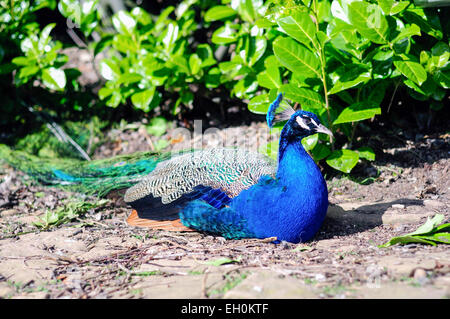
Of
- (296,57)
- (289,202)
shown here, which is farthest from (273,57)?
(289,202)

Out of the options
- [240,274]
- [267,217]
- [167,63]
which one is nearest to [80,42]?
[167,63]

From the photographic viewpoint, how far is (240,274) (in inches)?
81.0

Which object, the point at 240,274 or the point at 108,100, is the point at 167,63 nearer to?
Result: the point at 108,100

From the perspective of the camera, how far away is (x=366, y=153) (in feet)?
10.3

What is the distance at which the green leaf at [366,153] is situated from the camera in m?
3.12

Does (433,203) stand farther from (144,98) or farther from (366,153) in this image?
(144,98)

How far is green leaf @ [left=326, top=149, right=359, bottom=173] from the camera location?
10.0ft

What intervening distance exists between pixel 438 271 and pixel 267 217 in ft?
2.81

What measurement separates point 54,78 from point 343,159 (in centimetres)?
249

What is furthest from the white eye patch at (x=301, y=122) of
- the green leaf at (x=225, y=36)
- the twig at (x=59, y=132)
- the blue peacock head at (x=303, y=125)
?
the twig at (x=59, y=132)

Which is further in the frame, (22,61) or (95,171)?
(22,61)

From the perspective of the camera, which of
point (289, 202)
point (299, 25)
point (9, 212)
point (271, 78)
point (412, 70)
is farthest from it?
point (9, 212)

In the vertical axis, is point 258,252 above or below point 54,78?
below

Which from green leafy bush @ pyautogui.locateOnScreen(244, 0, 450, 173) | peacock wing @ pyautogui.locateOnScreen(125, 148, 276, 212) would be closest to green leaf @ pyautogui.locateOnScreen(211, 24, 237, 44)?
green leafy bush @ pyautogui.locateOnScreen(244, 0, 450, 173)
